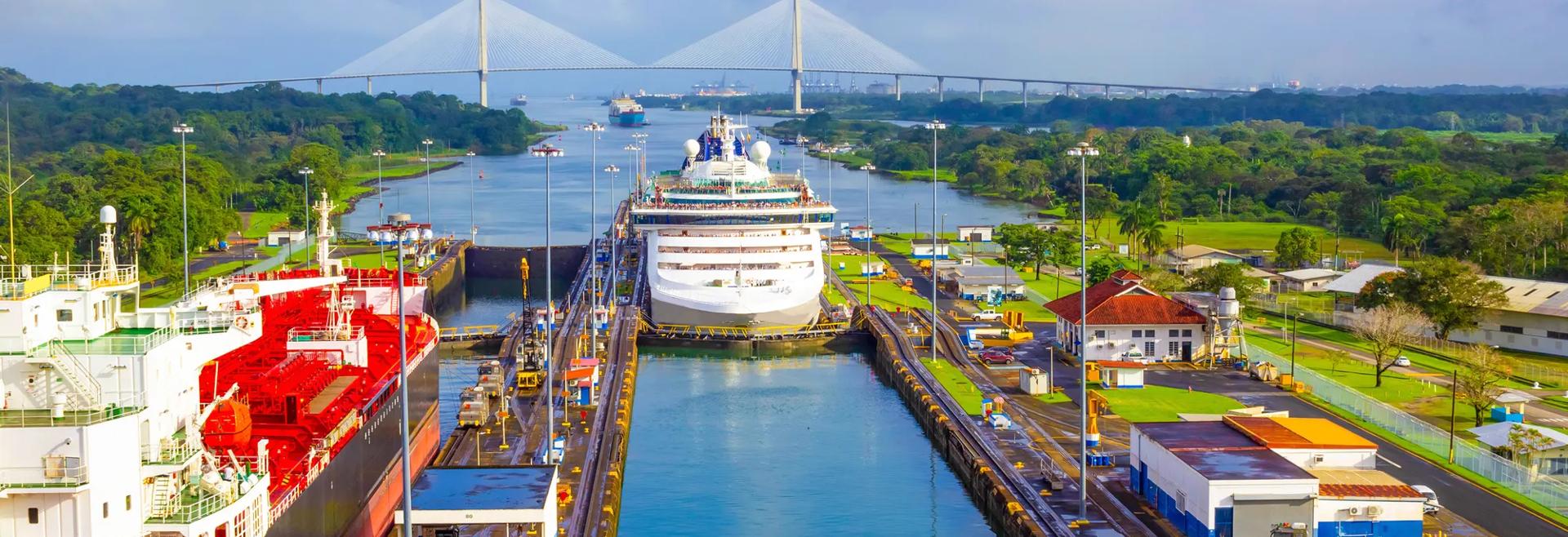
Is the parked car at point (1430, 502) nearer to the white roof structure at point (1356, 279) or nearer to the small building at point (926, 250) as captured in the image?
the white roof structure at point (1356, 279)

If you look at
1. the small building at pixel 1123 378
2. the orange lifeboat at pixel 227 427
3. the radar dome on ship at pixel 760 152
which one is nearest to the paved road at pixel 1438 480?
the small building at pixel 1123 378

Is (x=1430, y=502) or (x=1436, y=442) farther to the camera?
(x=1436, y=442)

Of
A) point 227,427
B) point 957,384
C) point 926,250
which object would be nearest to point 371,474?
point 227,427

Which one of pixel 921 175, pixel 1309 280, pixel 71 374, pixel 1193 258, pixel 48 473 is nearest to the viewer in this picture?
pixel 48 473

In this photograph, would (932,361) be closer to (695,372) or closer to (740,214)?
(695,372)

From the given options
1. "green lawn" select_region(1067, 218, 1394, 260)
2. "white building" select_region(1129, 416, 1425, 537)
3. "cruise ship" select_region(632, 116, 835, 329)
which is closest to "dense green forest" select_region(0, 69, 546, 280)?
"cruise ship" select_region(632, 116, 835, 329)

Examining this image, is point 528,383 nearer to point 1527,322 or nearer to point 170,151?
point 1527,322

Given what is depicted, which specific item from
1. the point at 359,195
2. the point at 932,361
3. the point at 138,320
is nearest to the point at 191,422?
the point at 138,320
